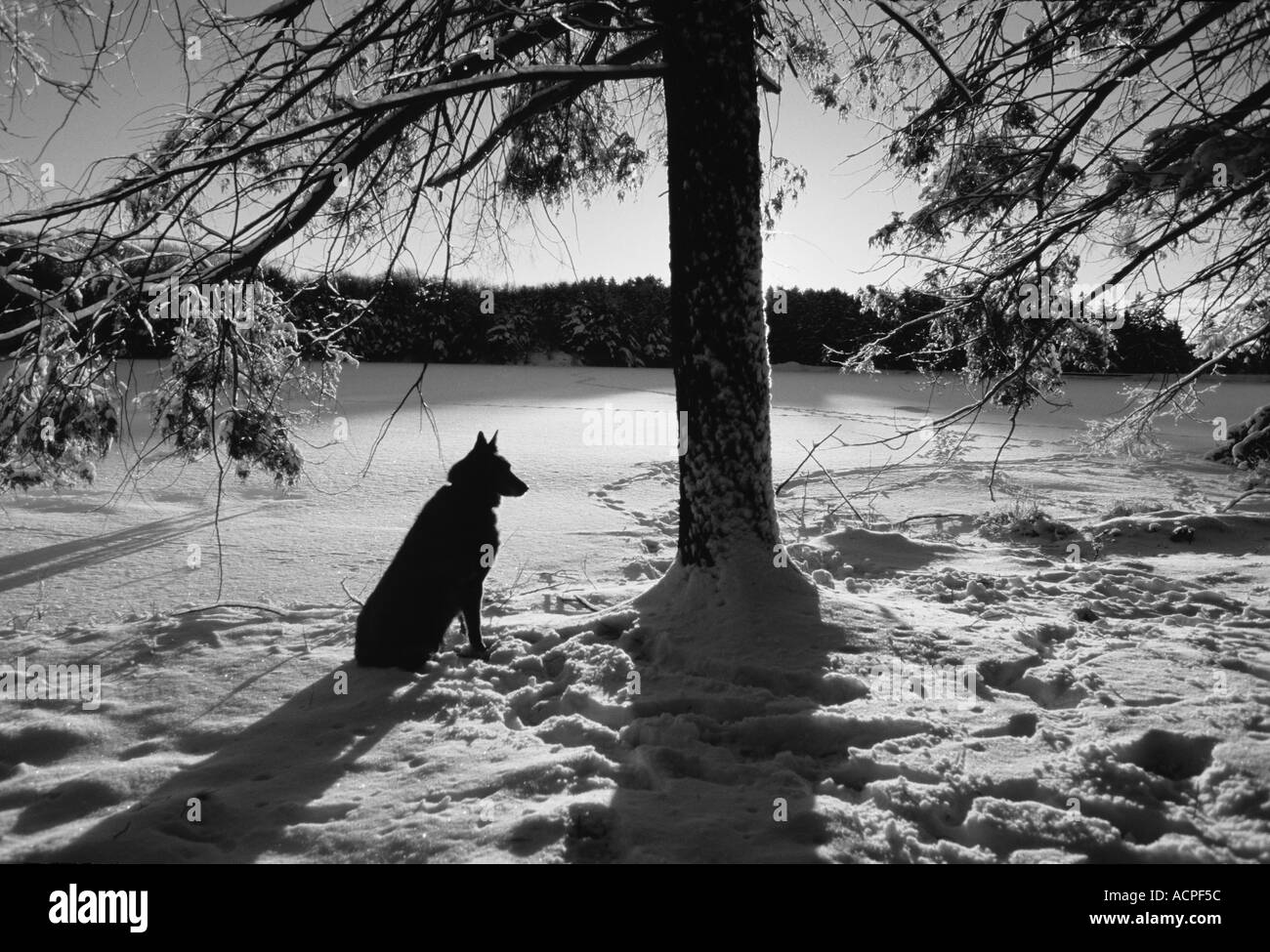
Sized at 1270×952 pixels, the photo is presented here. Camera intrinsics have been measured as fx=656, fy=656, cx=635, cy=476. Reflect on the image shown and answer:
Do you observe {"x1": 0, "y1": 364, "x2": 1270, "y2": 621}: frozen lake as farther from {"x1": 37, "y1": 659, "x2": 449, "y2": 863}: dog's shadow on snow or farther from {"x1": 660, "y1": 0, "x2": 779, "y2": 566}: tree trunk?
{"x1": 660, "y1": 0, "x2": 779, "y2": 566}: tree trunk

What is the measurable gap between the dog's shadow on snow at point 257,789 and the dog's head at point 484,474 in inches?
41.6

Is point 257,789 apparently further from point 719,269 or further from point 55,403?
point 719,269

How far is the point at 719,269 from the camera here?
3312 millimetres

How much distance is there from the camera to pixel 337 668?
11.0 feet

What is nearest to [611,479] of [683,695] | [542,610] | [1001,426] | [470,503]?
[542,610]

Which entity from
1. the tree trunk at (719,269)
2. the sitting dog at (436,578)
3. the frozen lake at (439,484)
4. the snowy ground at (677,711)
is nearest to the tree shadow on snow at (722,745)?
the snowy ground at (677,711)

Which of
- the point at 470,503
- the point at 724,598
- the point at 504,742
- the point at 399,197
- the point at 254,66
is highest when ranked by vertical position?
the point at 254,66

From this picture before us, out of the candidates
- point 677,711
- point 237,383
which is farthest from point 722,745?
point 237,383

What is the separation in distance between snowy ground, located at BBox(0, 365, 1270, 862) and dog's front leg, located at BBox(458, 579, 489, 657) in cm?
12

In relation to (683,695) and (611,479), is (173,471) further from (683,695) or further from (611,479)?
(683,695)

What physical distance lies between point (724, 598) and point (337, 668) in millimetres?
2012

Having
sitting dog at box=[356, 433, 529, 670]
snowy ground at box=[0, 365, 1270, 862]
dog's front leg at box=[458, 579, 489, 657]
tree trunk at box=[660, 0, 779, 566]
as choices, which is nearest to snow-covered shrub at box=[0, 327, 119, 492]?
snowy ground at box=[0, 365, 1270, 862]

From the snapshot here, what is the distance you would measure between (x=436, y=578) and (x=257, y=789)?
48.7 inches

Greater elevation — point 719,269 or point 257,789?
point 719,269
